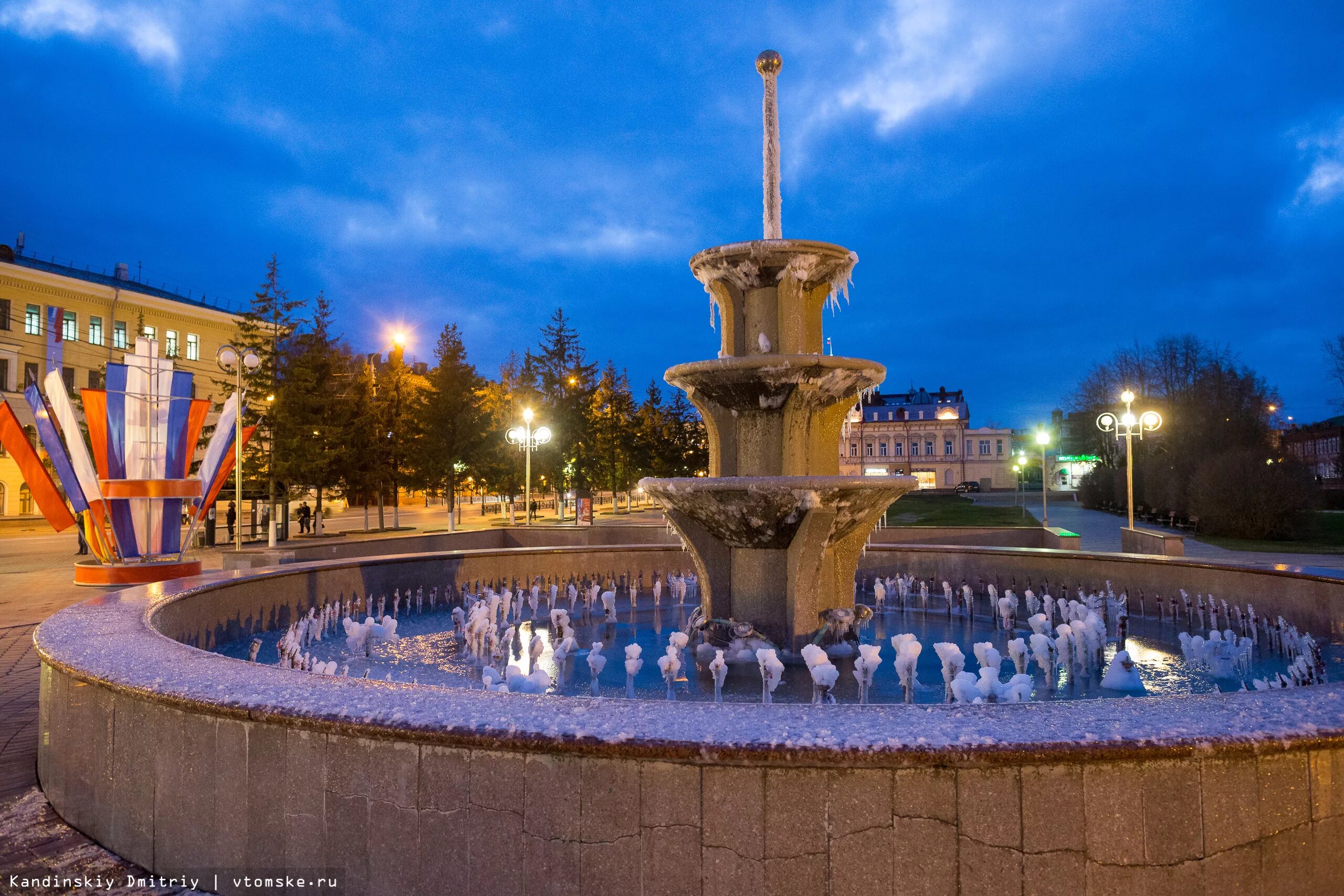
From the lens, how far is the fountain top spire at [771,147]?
1009cm

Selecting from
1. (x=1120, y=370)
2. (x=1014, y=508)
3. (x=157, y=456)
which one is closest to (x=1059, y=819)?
(x=157, y=456)

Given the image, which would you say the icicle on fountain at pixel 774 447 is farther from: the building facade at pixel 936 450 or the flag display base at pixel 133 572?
the building facade at pixel 936 450

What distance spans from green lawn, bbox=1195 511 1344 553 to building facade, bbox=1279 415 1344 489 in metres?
28.2

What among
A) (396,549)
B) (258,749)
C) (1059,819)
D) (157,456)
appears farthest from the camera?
(396,549)

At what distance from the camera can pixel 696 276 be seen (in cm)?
967

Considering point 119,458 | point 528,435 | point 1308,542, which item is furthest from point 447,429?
point 1308,542

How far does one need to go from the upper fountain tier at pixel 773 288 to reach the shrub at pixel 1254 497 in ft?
86.5

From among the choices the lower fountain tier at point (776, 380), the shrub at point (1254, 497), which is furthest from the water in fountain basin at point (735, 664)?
the shrub at point (1254, 497)

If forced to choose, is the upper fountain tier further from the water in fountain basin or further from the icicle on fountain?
the water in fountain basin

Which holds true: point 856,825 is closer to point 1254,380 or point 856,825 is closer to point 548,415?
point 548,415

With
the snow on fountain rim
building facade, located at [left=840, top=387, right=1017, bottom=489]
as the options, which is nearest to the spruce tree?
the snow on fountain rim

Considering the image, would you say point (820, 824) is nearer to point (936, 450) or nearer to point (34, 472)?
point (34, 472)

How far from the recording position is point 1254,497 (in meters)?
28.3

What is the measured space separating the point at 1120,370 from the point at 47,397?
67.0 m
